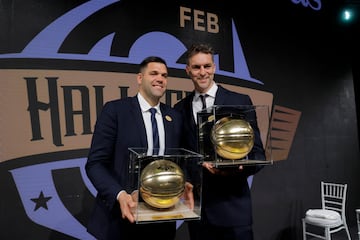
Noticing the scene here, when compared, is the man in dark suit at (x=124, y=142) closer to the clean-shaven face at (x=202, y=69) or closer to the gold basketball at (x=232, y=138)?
the clean-shaven face at (x=202, y=69)

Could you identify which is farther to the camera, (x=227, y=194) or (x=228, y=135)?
(x=227, y=194)

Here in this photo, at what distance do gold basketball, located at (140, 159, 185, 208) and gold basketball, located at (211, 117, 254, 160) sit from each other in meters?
0.26

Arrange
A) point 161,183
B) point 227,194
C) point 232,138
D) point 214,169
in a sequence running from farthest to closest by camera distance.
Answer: point 227,194 → point 214,169 → point 232,138 → point 161,183

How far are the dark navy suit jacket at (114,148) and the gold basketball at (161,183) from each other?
269 mm

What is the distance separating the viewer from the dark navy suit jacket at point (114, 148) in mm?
1353

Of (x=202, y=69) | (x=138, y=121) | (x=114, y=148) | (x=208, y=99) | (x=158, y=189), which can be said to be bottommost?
(x=158, y=189)

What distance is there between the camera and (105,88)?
254 cm

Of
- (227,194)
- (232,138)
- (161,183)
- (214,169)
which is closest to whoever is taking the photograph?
(161,183)

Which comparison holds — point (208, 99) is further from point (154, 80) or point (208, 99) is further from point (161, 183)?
point (161, 183)

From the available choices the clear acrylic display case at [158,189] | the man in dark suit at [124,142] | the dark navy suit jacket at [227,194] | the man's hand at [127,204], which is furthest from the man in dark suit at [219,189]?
the man's hand at [127,204]

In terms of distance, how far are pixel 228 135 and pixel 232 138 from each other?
0.07 feet

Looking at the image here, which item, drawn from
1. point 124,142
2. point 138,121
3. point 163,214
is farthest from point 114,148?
point 163,214

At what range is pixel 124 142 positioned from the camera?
1.36 meters

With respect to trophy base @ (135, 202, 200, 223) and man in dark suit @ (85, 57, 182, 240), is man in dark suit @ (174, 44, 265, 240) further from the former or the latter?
trophy base @ (135, 202, 200, 223)
